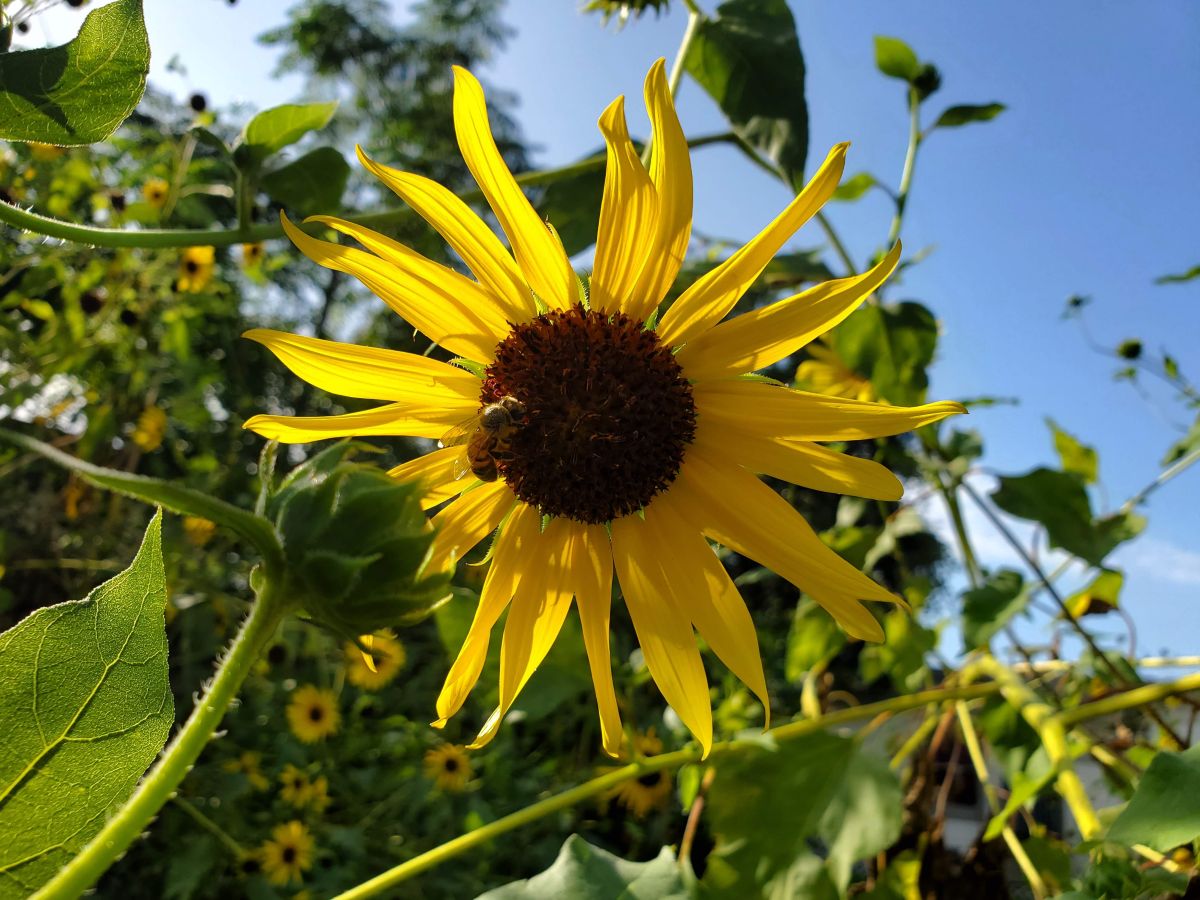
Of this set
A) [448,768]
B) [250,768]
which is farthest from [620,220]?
[250,768]

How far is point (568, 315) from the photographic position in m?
0.69

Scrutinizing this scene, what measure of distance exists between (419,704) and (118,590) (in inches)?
76.9

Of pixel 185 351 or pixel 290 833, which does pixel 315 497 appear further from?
pixel 185 351

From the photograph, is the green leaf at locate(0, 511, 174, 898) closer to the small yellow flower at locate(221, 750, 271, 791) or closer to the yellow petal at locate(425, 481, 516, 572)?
the yellow petal at locate(425, 481, 516, 572)

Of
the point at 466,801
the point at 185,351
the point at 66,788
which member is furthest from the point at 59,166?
the point at 66,788

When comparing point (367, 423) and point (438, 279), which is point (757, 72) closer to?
point (438, 279)

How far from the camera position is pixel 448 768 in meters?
1.84

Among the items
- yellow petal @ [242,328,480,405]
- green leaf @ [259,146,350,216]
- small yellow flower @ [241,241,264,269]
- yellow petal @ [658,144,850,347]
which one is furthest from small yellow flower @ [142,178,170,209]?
yellow petal @ [658,144,850,347]

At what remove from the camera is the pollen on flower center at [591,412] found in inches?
27.0

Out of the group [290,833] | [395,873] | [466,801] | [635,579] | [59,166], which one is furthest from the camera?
[59,166]

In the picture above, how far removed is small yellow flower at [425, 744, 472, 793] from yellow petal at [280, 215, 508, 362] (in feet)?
4.27

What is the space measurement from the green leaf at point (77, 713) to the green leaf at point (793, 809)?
53 cm

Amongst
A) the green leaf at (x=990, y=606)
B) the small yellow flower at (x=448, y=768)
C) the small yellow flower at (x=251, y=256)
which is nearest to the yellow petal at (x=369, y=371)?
the green leaf at (x=990, y=606)

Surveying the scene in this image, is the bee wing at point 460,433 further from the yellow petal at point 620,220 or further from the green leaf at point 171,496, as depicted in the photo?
the green leaf at point 171,496
